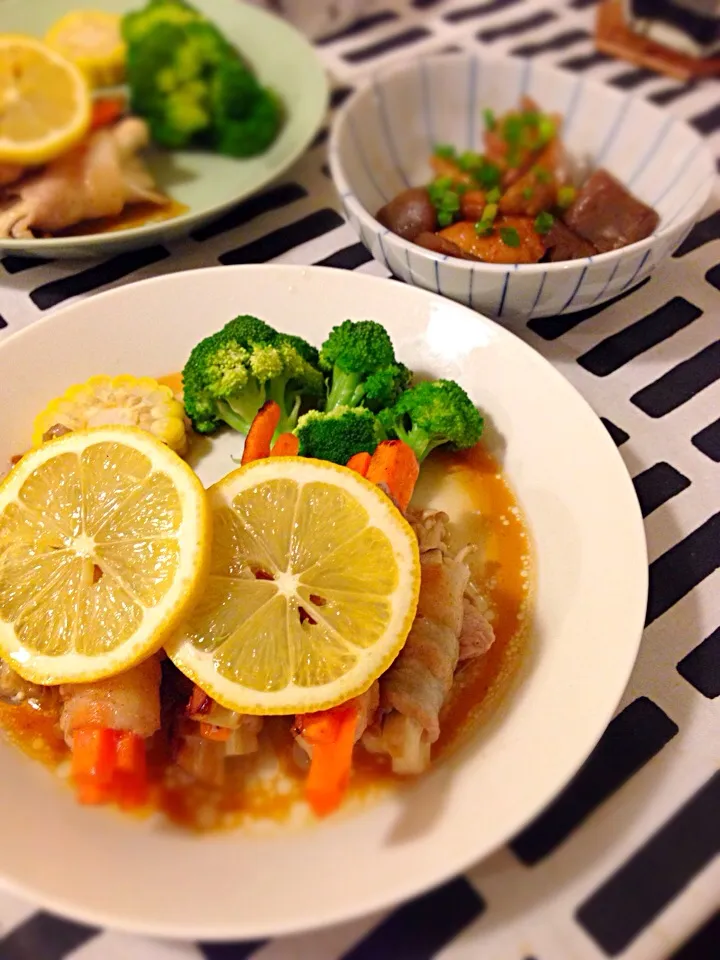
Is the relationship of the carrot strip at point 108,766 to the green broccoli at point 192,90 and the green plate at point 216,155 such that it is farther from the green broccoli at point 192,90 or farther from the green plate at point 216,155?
the green broccoli at point 192,90

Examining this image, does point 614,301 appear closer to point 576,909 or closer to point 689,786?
point 689,786

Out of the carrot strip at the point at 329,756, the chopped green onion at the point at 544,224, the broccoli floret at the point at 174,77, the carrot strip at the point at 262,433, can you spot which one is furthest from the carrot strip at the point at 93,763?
the broccoli floret at the point at 174,77

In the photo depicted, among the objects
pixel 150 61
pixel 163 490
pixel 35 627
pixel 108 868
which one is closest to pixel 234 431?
pixel 163 490

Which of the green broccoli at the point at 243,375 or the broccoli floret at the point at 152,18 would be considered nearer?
the green broccoli at the point at 243,375

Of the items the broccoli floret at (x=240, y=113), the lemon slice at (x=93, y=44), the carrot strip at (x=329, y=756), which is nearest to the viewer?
the carrot strip at (x=329, y=756)

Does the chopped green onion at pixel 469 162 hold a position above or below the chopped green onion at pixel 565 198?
above

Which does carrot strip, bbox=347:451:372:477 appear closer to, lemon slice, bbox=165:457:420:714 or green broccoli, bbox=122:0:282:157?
lemon slice, bbox=165:457:420:714
